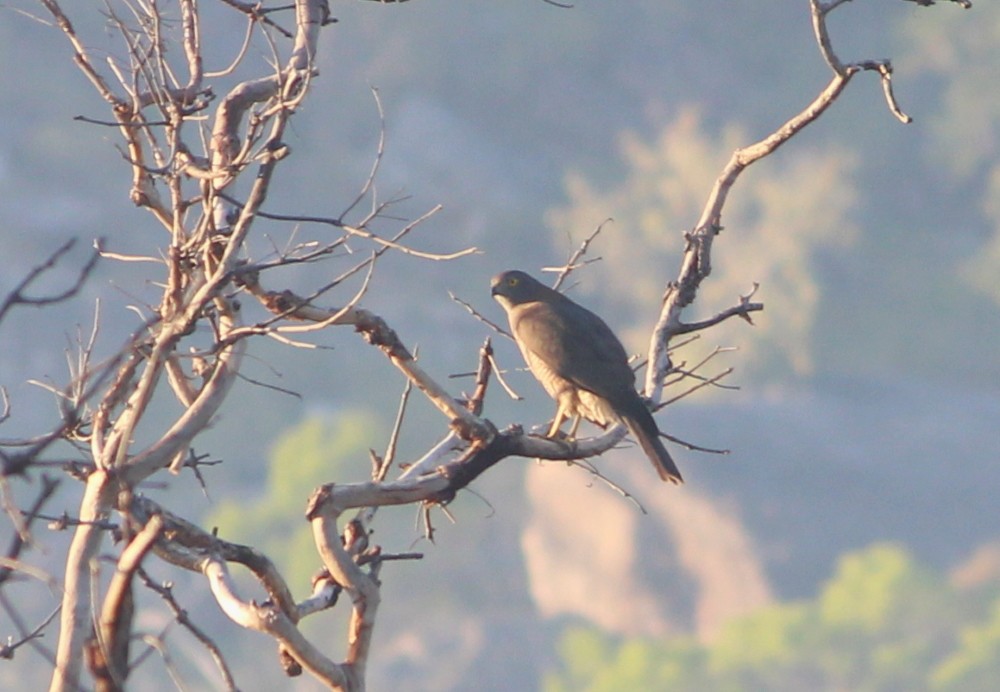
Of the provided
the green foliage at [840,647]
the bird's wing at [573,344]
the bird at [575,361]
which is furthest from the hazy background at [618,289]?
the bird's wing at [573,344]

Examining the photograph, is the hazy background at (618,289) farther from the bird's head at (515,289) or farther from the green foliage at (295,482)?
the bird's head at (515,289)

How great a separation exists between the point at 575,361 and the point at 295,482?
47.5 metres

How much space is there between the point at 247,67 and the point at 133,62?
85.7ft

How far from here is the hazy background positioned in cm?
5059

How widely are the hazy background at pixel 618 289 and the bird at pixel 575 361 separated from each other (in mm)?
31642

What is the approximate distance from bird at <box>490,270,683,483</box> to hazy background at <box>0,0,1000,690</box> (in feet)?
104

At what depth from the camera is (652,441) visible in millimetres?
7258

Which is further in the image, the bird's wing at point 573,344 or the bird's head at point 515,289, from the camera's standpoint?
the bird's head at point 515,289

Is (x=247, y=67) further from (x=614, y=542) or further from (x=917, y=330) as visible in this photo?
(x=917, y=330)

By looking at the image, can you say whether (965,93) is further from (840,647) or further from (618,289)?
(840,647)

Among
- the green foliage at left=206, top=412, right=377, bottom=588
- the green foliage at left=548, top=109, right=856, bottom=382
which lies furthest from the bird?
the green foliage at left=548, top=109, right=856, bottom=382

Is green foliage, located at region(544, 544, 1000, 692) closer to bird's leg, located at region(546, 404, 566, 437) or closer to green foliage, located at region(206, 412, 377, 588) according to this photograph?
green foliage, located at region(206, 412, 377, 588)

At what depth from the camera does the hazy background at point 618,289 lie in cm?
5059

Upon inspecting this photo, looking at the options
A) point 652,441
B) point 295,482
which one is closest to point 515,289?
point 652,441
